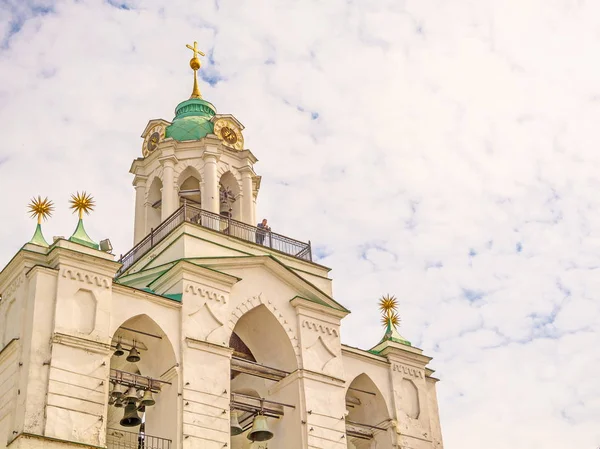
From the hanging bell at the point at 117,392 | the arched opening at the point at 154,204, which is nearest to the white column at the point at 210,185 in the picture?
the arched opening at the point at 154,204

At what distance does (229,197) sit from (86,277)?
Result: 7.75 metres

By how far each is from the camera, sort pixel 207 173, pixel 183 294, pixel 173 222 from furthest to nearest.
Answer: pixel 207 173 < pixel 173 222 < pixel 183 294

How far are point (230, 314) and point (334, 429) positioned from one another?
3.61 m

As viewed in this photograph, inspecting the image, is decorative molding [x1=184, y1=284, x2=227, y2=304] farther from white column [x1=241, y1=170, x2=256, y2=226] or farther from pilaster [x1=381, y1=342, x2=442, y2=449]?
pilaster [x1=381, y1=342, x2=442, y2=449]

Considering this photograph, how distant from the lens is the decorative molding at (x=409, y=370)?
28.2m

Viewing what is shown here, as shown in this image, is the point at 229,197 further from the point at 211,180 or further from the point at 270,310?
the point at 270,310

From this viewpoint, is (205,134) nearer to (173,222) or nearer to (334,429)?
(173,222)

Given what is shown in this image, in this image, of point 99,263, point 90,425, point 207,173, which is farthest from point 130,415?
point 207,173

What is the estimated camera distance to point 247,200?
97.7 ft

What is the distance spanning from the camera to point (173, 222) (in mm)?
27219

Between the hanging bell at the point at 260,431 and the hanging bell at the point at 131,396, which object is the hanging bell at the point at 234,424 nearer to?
the hanging bell at the point at 260,431

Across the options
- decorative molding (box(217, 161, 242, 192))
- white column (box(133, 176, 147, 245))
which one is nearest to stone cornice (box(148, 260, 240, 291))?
white column (box(133, 176, 147, 245))

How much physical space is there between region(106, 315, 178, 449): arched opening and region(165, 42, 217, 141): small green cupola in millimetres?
7679

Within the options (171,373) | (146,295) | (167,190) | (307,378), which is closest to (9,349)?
(146,295)
